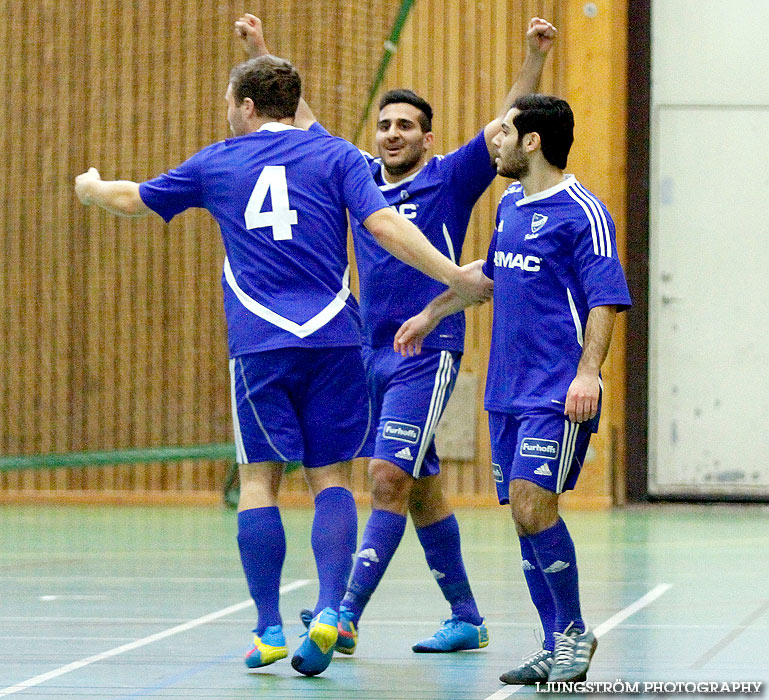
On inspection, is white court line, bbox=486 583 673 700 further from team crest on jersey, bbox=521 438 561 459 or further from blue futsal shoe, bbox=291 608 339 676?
team crest on jersey, bbox=521 438 561 459

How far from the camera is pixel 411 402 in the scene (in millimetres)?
4512

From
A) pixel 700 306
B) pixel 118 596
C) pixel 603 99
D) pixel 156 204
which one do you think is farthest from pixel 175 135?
pixel 156 204

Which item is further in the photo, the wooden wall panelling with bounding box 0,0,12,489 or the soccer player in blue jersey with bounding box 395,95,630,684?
the wooden wall panelling with bounding box 0,0,12,489

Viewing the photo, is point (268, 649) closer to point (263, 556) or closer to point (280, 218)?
point (263, 556)

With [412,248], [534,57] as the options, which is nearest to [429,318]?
[412,248]

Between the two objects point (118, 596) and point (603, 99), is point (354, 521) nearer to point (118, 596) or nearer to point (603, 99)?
point (118, 596)

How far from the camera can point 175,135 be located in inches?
417

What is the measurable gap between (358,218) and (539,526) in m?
1.01

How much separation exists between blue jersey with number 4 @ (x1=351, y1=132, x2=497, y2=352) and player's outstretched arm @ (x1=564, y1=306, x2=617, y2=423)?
3.38ft

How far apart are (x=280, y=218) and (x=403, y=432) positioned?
2.83 feet

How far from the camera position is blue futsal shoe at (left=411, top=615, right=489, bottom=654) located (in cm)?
439

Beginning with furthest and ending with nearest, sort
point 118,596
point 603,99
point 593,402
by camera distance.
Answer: point 603,99
point 118,596
point 593,402

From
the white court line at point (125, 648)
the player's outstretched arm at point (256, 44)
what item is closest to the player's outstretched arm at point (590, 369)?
the player's outstretched arm at point (256, 44)

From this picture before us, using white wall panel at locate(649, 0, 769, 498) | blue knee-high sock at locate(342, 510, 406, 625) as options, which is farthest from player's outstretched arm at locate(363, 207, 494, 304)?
white wall panel at locate(649, 0, 769, 498)
